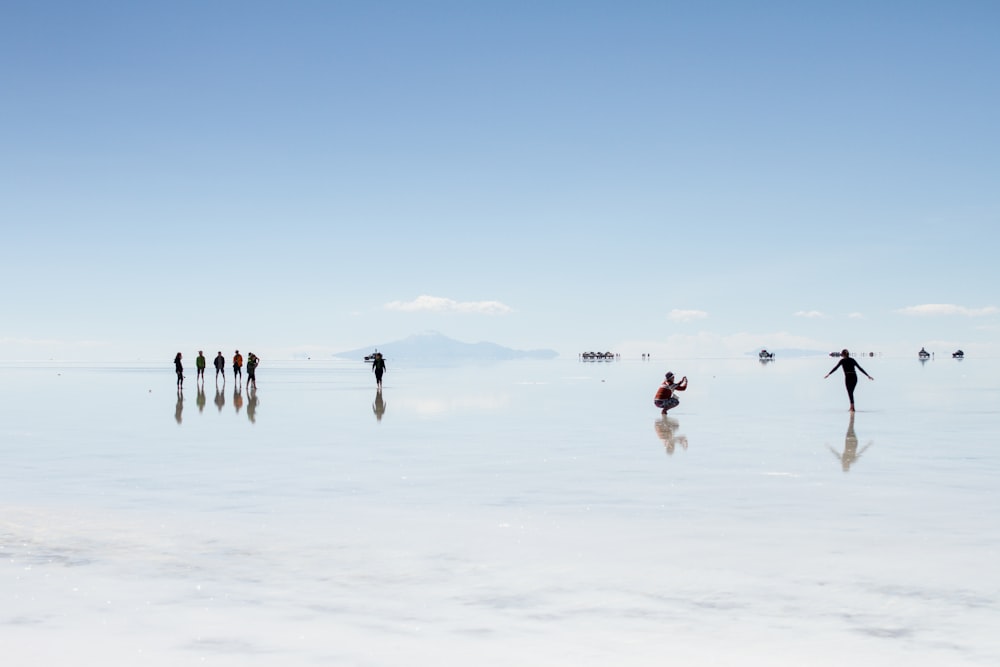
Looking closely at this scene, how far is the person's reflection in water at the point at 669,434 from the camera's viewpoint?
52.9 feet

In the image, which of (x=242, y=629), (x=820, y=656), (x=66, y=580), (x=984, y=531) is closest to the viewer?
(x=820, y=656)

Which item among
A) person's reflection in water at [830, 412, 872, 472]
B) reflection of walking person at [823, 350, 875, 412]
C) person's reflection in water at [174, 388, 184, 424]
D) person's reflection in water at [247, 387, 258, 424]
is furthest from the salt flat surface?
reflection of walking person at [823, 350, 875, 412]

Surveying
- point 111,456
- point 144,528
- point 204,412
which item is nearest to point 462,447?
point 111,456

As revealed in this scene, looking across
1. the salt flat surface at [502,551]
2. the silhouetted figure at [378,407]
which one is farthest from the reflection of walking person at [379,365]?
the salt flat surface at [502,551]

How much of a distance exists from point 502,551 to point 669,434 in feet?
36.3

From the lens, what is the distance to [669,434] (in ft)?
59.7

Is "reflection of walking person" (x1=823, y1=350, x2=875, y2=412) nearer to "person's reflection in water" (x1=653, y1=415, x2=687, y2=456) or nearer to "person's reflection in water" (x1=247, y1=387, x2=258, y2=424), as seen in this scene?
"person's reflection in water" (x1=653, y1=415, x2=687, y2=456)

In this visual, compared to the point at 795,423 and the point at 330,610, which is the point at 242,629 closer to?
the point at 330,610

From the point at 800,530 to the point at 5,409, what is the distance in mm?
→ 26815

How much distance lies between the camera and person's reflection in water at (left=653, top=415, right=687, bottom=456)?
16.1 m

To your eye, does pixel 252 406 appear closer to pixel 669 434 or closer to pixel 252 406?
pixel 252 406

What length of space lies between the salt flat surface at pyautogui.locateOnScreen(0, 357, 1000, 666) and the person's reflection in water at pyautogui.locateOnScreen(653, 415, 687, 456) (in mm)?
235

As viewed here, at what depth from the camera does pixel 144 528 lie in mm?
8867

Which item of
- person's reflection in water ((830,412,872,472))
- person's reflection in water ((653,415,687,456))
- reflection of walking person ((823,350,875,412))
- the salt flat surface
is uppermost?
reflection of walking person ((823,350,875,412))
